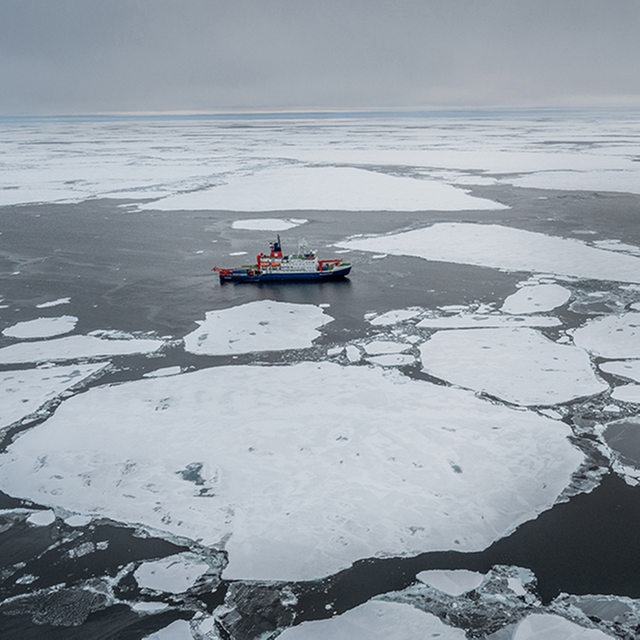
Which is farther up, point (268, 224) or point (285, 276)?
point (268, 224)

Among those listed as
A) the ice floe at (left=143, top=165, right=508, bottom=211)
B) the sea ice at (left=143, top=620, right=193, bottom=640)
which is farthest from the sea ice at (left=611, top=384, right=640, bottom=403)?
the ice floe at (left=143, top=165, right=508, bottom=211)

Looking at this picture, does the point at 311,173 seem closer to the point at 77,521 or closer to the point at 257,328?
the point at 257,328

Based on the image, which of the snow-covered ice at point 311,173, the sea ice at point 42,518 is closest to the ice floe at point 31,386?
the sea ice at point 42,518

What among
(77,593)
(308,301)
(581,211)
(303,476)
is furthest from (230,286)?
(581,211)

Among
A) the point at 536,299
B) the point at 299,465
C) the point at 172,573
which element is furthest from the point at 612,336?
the point at 172,573

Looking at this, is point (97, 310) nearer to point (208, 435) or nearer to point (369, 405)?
point (208, 435)

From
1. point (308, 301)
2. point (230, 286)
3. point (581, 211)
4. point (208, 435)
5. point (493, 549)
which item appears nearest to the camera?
point (493, 549)
